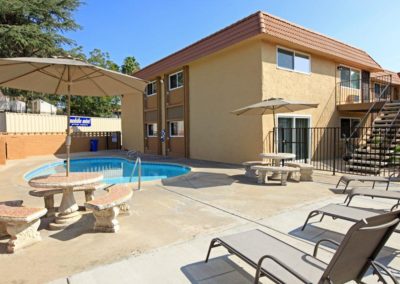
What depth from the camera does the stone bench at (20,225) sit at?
3551mm

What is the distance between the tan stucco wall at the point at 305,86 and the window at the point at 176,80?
6.42m

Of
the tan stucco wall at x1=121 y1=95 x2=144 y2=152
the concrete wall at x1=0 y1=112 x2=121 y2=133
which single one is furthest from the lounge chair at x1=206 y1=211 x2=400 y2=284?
the concrete wall at x1=0 y1=112 x2=121 y2=133

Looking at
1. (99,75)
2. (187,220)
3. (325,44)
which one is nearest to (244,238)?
(187,220)

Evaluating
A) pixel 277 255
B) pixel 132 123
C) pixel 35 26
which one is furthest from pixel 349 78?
pixel 35 26

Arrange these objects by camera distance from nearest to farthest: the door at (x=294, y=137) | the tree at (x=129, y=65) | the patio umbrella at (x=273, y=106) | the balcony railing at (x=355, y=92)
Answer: the patio umbrella at (x=273, y=106) < the door at (x=294, y=137) < the balcony railing at (x=355, y=92) < the tree at (x=129, y=65)

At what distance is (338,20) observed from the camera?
11875 millimetres

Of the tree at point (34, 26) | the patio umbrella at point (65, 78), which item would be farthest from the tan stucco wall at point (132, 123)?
the patio umbrella at point (65, 78)

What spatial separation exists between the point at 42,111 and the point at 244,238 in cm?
2965

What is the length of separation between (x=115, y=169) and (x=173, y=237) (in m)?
11.1

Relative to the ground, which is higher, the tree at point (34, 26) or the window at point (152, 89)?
the tree at point (34, 26)

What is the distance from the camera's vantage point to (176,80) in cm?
1672

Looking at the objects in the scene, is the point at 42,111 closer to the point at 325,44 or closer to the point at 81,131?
the point at 81,131

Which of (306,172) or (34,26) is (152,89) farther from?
(306,172)

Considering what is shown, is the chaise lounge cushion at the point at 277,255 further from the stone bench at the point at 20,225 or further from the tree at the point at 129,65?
the tree at the point at 129,65
